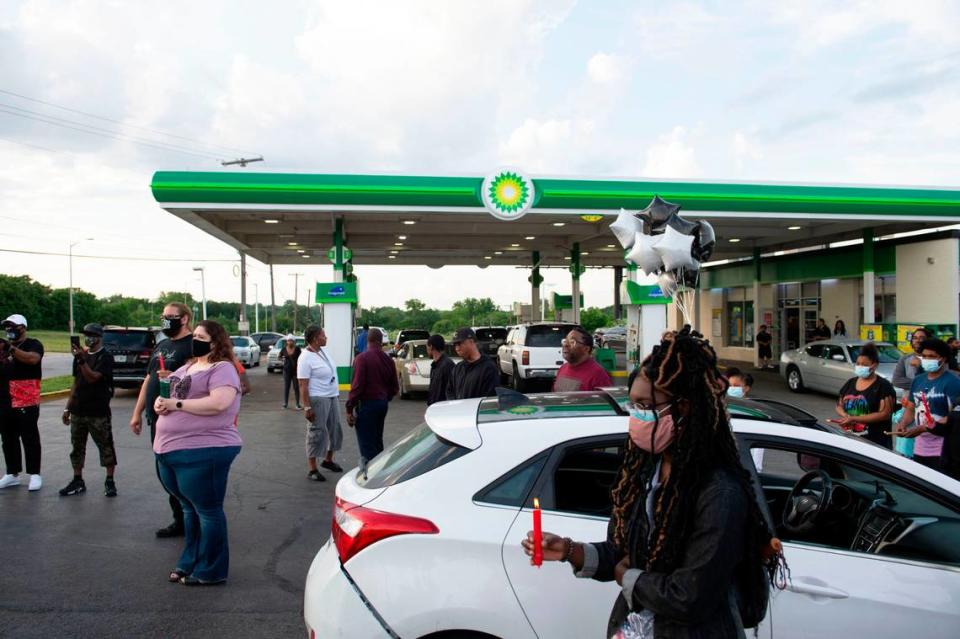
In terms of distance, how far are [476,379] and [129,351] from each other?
13.5 m

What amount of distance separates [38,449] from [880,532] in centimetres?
782

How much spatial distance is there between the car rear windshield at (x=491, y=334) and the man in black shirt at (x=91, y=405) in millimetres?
16901

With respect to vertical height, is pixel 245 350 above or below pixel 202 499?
below

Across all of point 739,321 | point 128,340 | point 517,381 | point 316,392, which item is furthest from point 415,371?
point 739,321

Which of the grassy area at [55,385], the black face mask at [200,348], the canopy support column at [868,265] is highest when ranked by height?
the canopy support column at [868,265]

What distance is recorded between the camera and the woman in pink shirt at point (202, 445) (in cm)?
475

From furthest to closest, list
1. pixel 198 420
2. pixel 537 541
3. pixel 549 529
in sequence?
pixel 198 420 < pixel 549 529 < pixel 537 541

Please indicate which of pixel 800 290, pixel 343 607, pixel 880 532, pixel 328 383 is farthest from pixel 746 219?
pixel 343 607

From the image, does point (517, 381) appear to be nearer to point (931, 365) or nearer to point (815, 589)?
point (931, 365)

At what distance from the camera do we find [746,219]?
58.7ft

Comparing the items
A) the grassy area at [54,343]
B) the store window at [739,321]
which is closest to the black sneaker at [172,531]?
the store window at [739,321]

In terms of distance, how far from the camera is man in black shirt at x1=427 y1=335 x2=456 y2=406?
7156 mm

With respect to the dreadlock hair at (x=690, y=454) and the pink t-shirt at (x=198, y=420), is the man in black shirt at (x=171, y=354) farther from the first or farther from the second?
the dreadlock hair at (x=690, y=454)

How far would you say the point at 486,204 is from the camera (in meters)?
16.2
